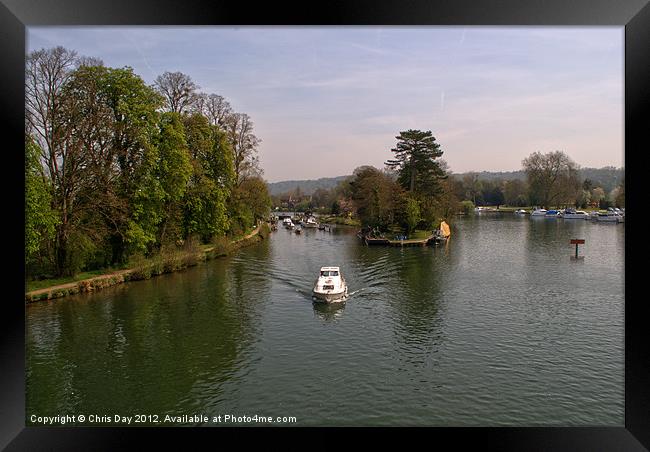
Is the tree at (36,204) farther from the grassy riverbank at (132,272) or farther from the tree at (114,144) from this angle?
the tree at (114,144)

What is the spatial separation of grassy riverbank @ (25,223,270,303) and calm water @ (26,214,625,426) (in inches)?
22.1

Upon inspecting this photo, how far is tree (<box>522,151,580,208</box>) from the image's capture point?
5419 centimetres

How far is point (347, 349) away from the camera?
36.8 feet

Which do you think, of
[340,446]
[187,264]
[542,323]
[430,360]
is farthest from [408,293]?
[340,446]

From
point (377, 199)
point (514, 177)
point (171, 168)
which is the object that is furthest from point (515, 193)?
point (171, 168)

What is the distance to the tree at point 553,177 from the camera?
178ft

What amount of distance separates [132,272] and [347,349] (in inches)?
414

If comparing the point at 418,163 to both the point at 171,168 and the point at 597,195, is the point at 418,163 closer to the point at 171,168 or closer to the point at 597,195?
the point at 171,168

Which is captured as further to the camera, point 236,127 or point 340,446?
point 236,127

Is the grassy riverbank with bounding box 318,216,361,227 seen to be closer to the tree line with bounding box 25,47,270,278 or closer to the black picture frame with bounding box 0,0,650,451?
the tree line with bounding box 25,47,270,278

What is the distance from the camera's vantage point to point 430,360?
10586 mm

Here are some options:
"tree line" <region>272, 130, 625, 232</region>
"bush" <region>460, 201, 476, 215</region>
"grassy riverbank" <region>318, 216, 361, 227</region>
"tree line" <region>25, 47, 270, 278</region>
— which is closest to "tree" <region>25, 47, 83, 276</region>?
"tree line" <region>25, 47, 270, 278</region>
